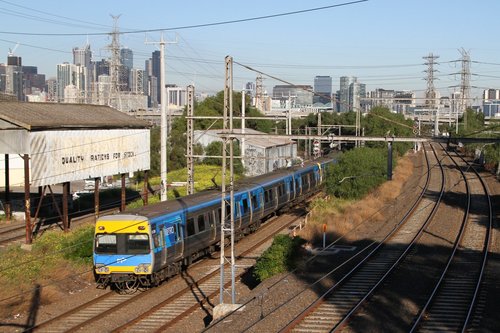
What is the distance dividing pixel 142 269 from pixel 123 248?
0.78 m

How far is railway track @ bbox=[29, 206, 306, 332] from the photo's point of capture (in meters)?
15.2

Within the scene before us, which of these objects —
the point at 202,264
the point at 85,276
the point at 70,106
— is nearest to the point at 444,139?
the point at 202,264

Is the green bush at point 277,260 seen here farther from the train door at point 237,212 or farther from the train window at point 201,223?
the train door at point 237,212

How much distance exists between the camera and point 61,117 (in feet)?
91.8

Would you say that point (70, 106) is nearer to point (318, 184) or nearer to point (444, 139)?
point (318, 184)

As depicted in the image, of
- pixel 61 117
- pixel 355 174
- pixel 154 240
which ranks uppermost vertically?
pixel 61 117

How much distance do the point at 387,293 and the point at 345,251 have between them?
5902 mm

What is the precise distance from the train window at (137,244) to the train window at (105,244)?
0.44 metres

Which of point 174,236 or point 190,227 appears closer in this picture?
point 174,236

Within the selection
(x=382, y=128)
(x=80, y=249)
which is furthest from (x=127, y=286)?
(x=382, y=128)

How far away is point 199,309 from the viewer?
16.8m

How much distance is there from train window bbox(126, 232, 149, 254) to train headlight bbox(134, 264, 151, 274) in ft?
1.22

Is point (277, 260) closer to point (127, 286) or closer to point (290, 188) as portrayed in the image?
point (127, 286)

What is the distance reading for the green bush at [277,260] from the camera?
63.3ft
